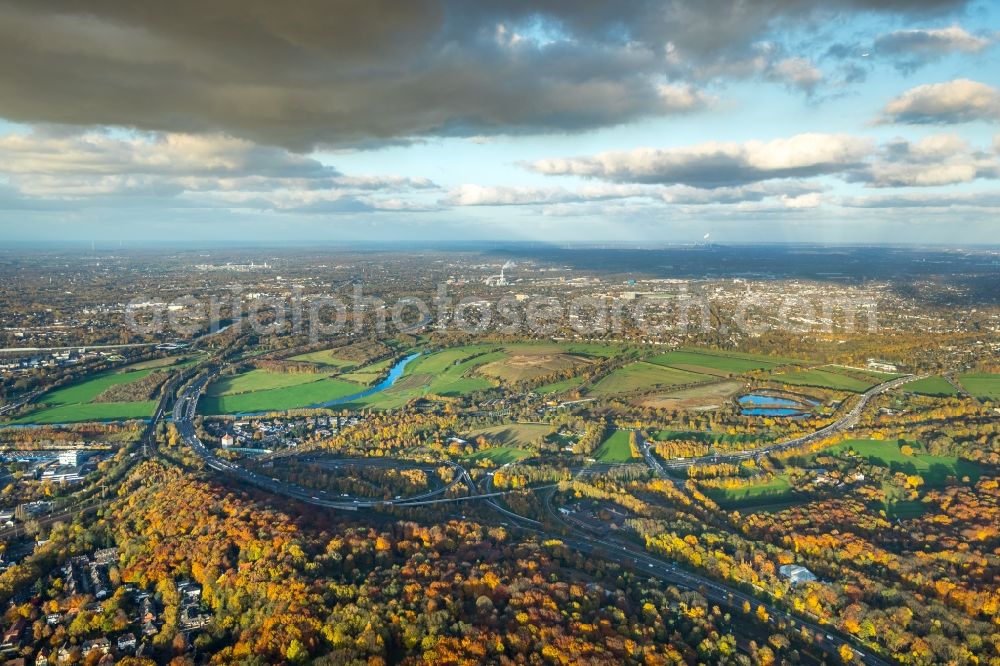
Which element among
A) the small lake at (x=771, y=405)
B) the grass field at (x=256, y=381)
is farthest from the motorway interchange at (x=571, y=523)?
the grass field at (x=256, y=381)

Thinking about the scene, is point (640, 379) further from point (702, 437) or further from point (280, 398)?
point (280, 398)

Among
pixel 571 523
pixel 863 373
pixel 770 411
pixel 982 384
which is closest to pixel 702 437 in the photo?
pixel 770 411

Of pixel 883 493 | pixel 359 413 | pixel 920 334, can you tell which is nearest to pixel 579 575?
pixel 883 493

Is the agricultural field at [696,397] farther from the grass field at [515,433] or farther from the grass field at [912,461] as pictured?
the grass field at [912,461]

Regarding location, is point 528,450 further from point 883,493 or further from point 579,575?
point 883,493

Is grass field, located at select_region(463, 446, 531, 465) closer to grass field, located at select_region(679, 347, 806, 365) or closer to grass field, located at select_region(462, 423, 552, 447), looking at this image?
grass field, located at select_region(462, 423, 552, 447)
